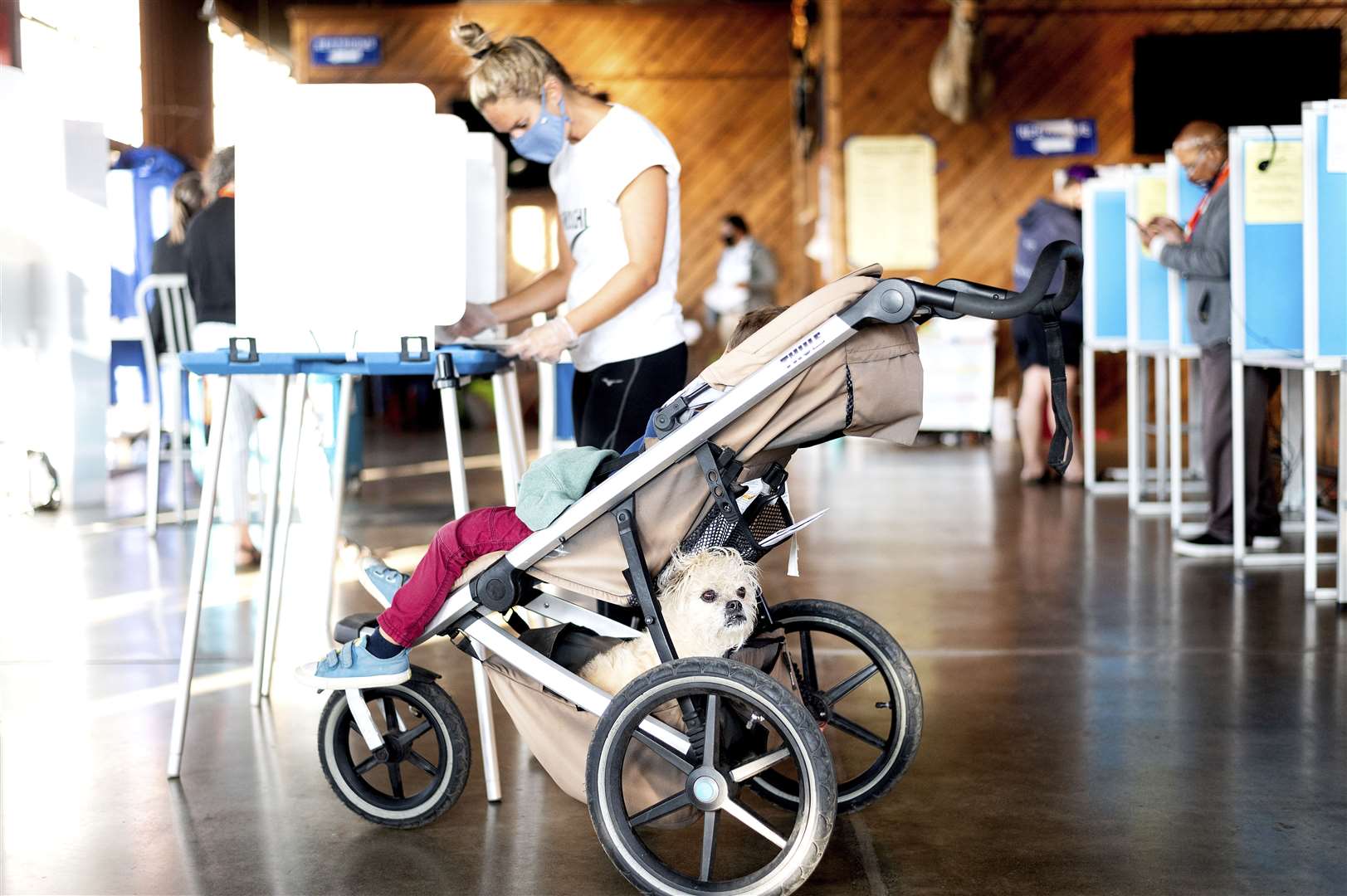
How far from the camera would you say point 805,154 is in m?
11.5

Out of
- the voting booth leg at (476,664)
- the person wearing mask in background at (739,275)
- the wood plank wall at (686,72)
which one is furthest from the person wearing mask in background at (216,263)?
the wood plank wall at (686,72)

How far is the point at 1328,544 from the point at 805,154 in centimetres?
710

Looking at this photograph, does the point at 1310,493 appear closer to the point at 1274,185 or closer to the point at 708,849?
the point at 1274,185

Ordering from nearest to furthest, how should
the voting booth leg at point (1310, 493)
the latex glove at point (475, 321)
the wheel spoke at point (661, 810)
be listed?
A: the wheel spoke at point (661, 810)
the latex glove at point (475, 321)
the voting booth leg at point (1310, 493)

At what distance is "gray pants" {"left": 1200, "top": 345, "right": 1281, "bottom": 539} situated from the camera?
473 cm

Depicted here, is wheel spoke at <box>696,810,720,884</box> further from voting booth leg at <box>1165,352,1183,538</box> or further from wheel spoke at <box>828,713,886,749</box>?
voting booth leg at <box>1165,352,1183,538</box>

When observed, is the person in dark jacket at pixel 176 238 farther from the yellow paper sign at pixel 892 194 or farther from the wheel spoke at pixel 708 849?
the yellow paper sign at pixel 892 194

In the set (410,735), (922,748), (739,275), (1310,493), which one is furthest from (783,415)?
(739,275)

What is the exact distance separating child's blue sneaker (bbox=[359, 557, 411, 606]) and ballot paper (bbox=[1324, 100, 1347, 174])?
2831 millimetres

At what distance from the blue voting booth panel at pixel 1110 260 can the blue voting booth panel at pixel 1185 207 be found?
0.82 meters

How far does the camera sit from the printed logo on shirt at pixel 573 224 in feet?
8.95

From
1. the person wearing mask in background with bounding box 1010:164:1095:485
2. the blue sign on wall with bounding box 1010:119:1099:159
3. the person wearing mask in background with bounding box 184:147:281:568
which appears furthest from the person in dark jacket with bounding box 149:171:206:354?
the blue sign on wall with bounding box 1010:119:1099:159

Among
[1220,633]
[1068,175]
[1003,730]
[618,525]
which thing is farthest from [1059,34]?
[618,525]

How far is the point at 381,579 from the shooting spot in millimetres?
2318
